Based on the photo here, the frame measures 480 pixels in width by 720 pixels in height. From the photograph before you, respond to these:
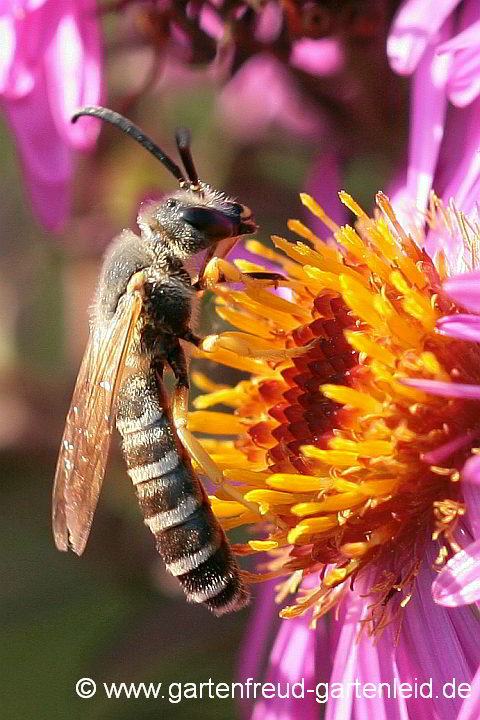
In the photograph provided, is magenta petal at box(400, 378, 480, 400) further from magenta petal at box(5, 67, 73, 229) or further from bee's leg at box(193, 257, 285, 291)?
magenta petal at box(5, 67, 73, 229)

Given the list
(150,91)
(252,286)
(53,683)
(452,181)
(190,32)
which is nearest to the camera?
(252,286)

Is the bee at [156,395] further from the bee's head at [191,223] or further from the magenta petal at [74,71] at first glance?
the magenta petal at [74,71]

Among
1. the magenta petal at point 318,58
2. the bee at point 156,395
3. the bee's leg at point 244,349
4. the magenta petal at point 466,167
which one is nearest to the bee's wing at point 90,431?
the bee at point 156,395

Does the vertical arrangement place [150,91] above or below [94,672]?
above

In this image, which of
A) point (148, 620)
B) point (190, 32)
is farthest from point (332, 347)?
point (148, 620)

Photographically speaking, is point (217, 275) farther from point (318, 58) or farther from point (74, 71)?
point (318, 58)

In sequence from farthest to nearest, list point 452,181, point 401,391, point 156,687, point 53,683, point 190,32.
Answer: point 53,683
point 156,687
point 190,32
point 452,181
point 401,391

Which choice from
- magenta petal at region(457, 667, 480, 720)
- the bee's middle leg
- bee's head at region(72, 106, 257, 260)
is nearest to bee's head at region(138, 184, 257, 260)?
bee's head at region(72, 106, 257, 260)

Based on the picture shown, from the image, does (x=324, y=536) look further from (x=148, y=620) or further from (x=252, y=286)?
(x=148, y=620)
